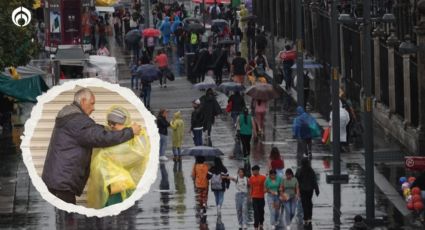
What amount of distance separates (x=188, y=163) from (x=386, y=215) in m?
9.09

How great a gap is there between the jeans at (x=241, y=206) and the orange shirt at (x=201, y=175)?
1307 mm

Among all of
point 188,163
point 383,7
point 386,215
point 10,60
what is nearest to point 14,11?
point 10,60

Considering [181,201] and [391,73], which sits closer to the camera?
[181,201]

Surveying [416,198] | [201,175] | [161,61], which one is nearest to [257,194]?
[201,175]

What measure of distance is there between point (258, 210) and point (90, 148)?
19.0 metres

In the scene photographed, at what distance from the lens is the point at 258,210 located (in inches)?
1024

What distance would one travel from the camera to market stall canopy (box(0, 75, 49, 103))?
44281mm

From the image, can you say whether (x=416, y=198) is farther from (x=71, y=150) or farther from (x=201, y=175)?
(x=71, y=150)

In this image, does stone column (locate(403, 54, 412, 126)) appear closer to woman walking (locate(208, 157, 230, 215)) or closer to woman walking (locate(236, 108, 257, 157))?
woman walking (locate(236, 108, 257, 157))

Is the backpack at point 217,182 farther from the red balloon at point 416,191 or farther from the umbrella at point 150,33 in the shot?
the umbrella at point 150,33

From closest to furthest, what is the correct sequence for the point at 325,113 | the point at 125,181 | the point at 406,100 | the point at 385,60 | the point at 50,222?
1. the point at 125,181
2. the point at 50,222
3. the point at 406,100
4. the point at 385,60
5. the point at 325,113

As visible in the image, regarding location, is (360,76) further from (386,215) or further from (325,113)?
Answer: (386,215)

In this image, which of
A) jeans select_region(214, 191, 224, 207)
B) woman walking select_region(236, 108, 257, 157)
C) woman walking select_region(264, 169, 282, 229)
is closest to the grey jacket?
woman walking select_region(264, 169, 282, 229)

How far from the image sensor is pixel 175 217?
2811 cm
